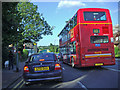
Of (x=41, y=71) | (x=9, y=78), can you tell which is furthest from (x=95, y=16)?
(x=9, y=78)

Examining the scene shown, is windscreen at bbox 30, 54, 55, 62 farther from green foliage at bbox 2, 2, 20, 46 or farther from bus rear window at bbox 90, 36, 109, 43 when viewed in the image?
bus rear window at bbox 90, 36, 109, 43

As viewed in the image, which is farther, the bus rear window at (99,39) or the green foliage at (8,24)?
the bus rear window at (99,39)

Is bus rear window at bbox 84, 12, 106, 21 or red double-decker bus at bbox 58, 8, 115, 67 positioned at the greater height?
bus rear window at bbox 84, 12, 106, 21

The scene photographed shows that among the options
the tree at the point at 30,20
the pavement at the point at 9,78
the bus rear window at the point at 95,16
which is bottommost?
the pavement at the point at 9,78

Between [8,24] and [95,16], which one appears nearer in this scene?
[8,24]

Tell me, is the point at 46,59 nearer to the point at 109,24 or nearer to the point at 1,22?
the point at 1,22

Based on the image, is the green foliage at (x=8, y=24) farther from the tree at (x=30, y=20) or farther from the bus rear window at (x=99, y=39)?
the tree at (x=30, y=20)

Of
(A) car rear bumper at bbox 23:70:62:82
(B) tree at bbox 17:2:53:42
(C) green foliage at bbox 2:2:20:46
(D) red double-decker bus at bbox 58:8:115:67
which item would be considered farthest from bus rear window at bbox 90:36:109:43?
(B) tree at bbox 17:2:53:42

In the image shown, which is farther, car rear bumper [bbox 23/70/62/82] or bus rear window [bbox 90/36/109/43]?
bus rear window [bbox 90/36/109/43]

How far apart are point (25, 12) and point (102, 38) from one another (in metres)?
15.5

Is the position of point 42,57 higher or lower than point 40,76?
higher

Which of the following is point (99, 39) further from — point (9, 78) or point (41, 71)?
point (9, 78)

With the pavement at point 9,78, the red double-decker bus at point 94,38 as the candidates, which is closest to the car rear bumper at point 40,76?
the pavement at point 9,78

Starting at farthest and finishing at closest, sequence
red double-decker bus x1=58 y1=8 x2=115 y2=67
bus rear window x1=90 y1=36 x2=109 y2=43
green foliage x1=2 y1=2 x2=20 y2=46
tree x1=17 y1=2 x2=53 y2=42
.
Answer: tree x1=17 y1=2 x2=53 y2=42 < bus rear window x1=90 y1=36 x2=109 y2=43 < red double-decker bus x1=58 y1=8 x2=115 y2=67 < green foliage x1=2 y1=2 x2=20 y2=46
